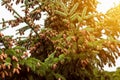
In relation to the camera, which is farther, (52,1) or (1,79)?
(52,1)

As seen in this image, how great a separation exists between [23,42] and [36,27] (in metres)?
1.43

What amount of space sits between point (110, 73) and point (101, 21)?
325 centimetres

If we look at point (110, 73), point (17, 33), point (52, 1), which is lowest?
point (110, 73)

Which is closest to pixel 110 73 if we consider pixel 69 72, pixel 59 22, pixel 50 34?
pixel 69 72

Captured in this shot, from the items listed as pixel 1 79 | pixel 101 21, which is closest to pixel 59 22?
pixel 101 21

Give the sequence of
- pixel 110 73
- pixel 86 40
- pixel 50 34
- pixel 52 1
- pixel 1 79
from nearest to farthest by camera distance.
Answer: pixel 1 79
pixel 86 40
pixel 110 73
pixel 50 34
pixel 52 1

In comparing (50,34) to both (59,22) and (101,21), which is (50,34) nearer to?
(59,22)

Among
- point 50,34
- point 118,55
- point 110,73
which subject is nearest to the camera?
point 110,73

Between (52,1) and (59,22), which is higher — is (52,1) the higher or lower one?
the higher one

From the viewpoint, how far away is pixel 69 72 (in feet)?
28.6

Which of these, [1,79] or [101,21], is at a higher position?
[101,21]

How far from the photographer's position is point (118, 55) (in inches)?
513

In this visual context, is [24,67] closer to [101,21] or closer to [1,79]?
[1,79]

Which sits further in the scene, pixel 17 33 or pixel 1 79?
pixel 17 33
